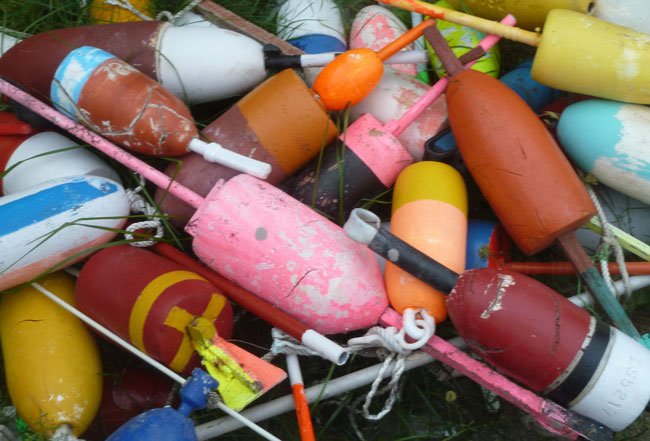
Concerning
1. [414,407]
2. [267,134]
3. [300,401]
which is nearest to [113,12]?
[267,134]

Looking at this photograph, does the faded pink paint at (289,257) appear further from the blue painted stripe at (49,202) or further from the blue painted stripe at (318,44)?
the blue painted stripe at (318,44)

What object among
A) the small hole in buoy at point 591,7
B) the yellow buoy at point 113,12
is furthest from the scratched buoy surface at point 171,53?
the small hole in buoy at point 591,7

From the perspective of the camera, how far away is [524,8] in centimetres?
134

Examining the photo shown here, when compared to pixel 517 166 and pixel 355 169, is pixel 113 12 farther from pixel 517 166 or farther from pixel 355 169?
pixel 517 166

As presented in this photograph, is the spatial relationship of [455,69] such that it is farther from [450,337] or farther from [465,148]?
[450,337]

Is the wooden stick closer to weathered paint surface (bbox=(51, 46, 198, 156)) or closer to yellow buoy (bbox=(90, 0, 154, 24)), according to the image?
yellow buoy (bbox=(90, 0, 154, 24))

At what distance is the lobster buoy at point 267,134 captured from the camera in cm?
122

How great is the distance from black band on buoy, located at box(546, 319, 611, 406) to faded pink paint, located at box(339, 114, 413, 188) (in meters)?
0.49

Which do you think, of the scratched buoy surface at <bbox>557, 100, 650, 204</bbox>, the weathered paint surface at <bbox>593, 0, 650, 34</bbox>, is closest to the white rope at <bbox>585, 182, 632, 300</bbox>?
the scratched buoy surface at <bbox>557, 100, 650, 204</bbox>

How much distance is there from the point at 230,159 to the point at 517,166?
1.78 feet

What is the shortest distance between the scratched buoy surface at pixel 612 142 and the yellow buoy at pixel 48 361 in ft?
3.35

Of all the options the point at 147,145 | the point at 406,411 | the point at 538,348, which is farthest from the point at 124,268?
the point at 538,348

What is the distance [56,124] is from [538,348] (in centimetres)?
102

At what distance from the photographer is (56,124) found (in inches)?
49.5
